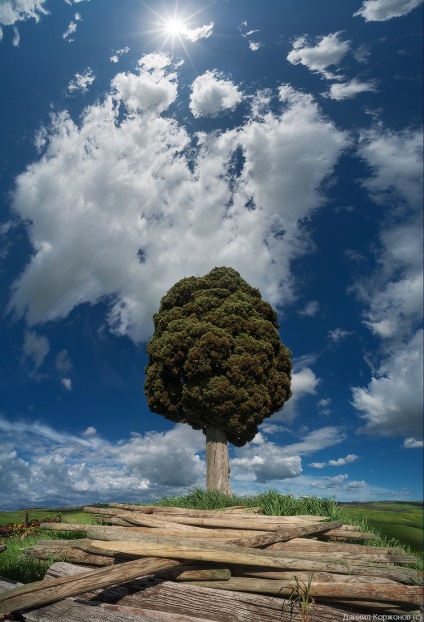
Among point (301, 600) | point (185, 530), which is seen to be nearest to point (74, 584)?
point (185, 530)

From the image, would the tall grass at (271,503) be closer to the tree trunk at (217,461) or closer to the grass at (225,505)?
the grass at (225,505)

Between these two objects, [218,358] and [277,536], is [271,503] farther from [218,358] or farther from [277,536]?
[218,358]

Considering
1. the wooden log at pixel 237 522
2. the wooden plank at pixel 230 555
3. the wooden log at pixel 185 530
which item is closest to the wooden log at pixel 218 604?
the wooden plank at pixel 230 555

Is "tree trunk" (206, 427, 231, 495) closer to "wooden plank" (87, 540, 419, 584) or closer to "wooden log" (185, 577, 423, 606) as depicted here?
"wooden plank" (87, 540, 419, 584)

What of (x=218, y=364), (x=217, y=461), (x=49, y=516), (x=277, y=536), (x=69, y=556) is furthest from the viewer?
(x=218, y=364)

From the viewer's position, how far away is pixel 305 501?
38.6ft

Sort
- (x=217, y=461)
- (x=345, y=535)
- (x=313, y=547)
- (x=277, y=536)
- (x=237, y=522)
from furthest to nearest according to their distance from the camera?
1. (x=217, y=461)
2. (x=345, y=535)
3. (x=237, y=522)
4. (x=313, y=547)
5. (x=277, y=536)

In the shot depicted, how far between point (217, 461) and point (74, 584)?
43.2ft

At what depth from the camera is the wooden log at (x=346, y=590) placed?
16.8ft

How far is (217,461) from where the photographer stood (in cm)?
1802

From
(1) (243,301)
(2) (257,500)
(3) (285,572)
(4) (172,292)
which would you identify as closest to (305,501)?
(2) (257,500)

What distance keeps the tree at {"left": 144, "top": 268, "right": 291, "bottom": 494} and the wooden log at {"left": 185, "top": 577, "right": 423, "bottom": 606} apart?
1214 cm

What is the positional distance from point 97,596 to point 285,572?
267 cm

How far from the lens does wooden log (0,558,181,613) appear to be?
5324 mm
